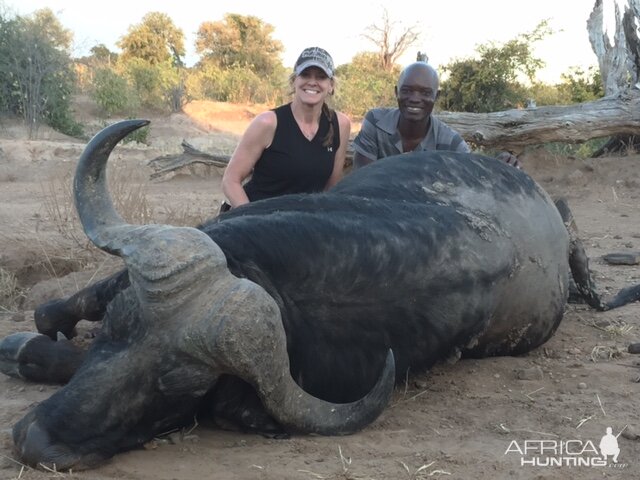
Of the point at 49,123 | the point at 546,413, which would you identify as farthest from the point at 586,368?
the point at 49,123

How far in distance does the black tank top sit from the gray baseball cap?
11.0 inches

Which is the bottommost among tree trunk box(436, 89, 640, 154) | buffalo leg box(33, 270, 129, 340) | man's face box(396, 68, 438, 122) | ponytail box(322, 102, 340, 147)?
buffalo leg box(33, 270, 129, 340)

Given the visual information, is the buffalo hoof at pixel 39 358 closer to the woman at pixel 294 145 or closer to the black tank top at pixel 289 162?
the woman at pixel 294 145

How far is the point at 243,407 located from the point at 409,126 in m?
2.88

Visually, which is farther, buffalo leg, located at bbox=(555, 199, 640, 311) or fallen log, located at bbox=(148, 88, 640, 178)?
fallen log, located at bbox=(148, 88, 640, 178)

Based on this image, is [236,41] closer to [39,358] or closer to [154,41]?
[154,41]

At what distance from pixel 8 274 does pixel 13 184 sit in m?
6.57

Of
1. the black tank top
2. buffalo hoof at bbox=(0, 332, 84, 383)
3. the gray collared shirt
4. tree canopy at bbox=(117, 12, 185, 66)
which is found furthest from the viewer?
tree canopy at bbox=(117, 12, 185, 66)

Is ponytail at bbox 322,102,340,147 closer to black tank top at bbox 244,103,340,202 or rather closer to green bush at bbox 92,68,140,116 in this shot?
black tank top at bbox 244,103,340,202

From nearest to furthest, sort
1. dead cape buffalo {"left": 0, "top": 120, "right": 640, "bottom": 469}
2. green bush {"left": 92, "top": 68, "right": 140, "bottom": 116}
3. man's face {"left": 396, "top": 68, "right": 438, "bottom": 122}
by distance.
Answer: dead cape buffalo {"left": 0, "top": 120, "right": 640, "bottom": 469} → man's face {"left": 396, "top": 68, "right": 438, "bottom": 122} → green bush {"left": 92, "top": 68, "right": 140, "bottom": 116}

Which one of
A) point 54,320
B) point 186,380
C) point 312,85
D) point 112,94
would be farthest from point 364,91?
point 186,380

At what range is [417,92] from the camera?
487cm

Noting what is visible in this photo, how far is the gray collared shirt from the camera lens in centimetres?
507

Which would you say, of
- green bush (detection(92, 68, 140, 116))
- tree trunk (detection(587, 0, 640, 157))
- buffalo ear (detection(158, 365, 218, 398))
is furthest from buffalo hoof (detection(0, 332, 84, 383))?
green bush (detection(92, 68, 140, 116))
